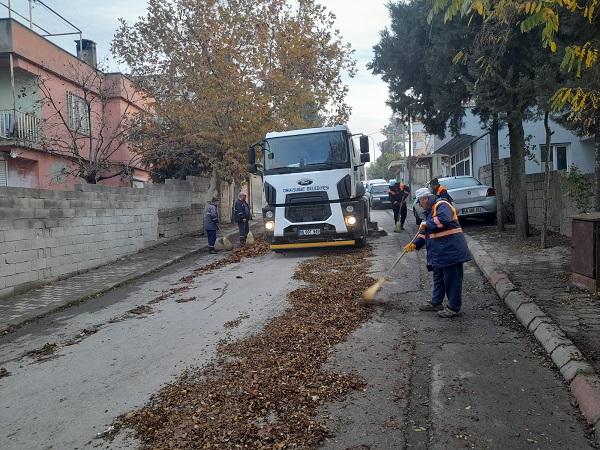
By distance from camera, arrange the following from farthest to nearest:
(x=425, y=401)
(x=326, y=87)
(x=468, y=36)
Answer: (x=326, y=87), (x=468, y=36), (x=425, y=401)

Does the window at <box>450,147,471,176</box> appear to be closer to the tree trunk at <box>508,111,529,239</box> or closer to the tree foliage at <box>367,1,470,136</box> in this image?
the tree foliage at <box>367,1,470,136</box>

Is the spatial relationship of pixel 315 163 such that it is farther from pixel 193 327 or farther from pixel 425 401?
pixel 425 401

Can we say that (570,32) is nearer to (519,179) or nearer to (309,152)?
(519,179)

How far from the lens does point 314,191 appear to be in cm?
1290

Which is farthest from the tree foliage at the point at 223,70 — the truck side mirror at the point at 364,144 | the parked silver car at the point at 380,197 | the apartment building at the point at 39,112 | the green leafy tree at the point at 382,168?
the green leafy tree at the point at 382,168

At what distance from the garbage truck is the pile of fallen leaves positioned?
585cm

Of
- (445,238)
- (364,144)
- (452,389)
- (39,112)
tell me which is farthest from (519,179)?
(39,112)

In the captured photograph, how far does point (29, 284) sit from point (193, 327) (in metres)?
4.82

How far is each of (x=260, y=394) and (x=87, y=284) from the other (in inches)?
297

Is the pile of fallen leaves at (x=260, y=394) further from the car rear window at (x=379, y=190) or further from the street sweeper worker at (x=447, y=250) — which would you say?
the car rear window at (x=379, y=190)

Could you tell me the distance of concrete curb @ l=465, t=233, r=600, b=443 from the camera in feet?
13.5

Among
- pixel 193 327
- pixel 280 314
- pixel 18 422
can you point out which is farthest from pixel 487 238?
pixel 18 422

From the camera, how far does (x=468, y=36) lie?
12.0 meters

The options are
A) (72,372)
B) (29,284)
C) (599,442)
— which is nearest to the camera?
(599,442)
